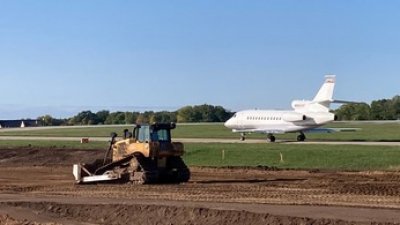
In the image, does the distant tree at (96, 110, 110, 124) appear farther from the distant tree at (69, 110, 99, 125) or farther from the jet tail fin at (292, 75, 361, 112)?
the jet tail fin at (292, 75, 361, 112)

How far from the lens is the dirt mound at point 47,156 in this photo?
52.2 m

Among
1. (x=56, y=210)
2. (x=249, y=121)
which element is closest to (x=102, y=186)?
(x=56, y=210)

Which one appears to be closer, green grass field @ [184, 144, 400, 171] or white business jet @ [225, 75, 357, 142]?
green grass field @ [184, 144, 400, 171]

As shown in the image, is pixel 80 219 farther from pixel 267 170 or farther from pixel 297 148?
pixel 297 148

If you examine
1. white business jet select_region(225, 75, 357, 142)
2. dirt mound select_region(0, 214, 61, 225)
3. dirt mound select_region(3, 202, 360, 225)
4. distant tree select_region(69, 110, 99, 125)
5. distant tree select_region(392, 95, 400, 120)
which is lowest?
dirt mound select_region(0, 214, 61, 225)

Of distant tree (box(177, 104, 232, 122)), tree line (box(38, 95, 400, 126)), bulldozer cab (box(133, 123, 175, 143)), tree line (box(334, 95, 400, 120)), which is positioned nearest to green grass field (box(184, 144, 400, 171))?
bulldozer cab (box(133, 123, 175, 143))

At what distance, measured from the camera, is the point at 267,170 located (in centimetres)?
4109

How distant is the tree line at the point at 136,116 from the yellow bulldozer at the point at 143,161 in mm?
117778

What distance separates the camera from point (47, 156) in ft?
178

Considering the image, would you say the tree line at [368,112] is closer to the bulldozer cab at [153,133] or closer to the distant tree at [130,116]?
the distant tree at [130,116]

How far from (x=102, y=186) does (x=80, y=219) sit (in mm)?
8450

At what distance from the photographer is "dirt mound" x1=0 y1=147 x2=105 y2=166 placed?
52.2 meters

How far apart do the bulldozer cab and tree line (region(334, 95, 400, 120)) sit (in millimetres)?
120634

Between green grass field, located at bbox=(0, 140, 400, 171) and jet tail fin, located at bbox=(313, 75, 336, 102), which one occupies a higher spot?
jet tail fin, located at bbox=(313, 75, 336, 102)
